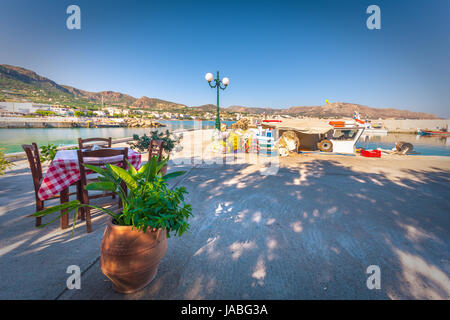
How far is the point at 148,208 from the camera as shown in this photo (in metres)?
1.50

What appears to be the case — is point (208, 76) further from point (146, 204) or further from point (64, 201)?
point (146, 204)

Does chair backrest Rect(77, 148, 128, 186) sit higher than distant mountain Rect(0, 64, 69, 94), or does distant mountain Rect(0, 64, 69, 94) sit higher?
distant mountain Rect(0, 64, 69, 94)

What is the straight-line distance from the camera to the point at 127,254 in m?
1.53

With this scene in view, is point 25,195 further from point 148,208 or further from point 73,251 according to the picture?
point 148,208

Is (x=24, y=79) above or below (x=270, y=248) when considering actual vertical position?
above

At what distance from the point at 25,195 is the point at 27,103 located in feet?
276

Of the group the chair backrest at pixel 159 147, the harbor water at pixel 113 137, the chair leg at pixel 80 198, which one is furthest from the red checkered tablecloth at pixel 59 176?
the harbor water at pixel 113 137

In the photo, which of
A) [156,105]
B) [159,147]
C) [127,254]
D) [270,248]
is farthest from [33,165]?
[156,105]

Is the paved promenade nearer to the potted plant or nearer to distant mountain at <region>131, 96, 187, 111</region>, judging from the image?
the potted plant

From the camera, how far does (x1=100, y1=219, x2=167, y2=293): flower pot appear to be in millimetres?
1522

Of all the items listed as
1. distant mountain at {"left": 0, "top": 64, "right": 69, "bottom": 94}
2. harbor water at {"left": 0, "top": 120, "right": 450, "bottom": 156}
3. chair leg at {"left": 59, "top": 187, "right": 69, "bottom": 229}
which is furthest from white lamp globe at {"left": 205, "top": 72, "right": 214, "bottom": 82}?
distant mountain at {"left": 0, "top": 64, "right": 69, "bottom": 94}

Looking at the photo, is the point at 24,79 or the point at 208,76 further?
the point at 24,79

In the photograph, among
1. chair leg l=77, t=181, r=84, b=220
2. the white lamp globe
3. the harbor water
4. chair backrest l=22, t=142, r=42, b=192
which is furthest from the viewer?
the harbor water

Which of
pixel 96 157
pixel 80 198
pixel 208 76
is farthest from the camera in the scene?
pixel 208 76
